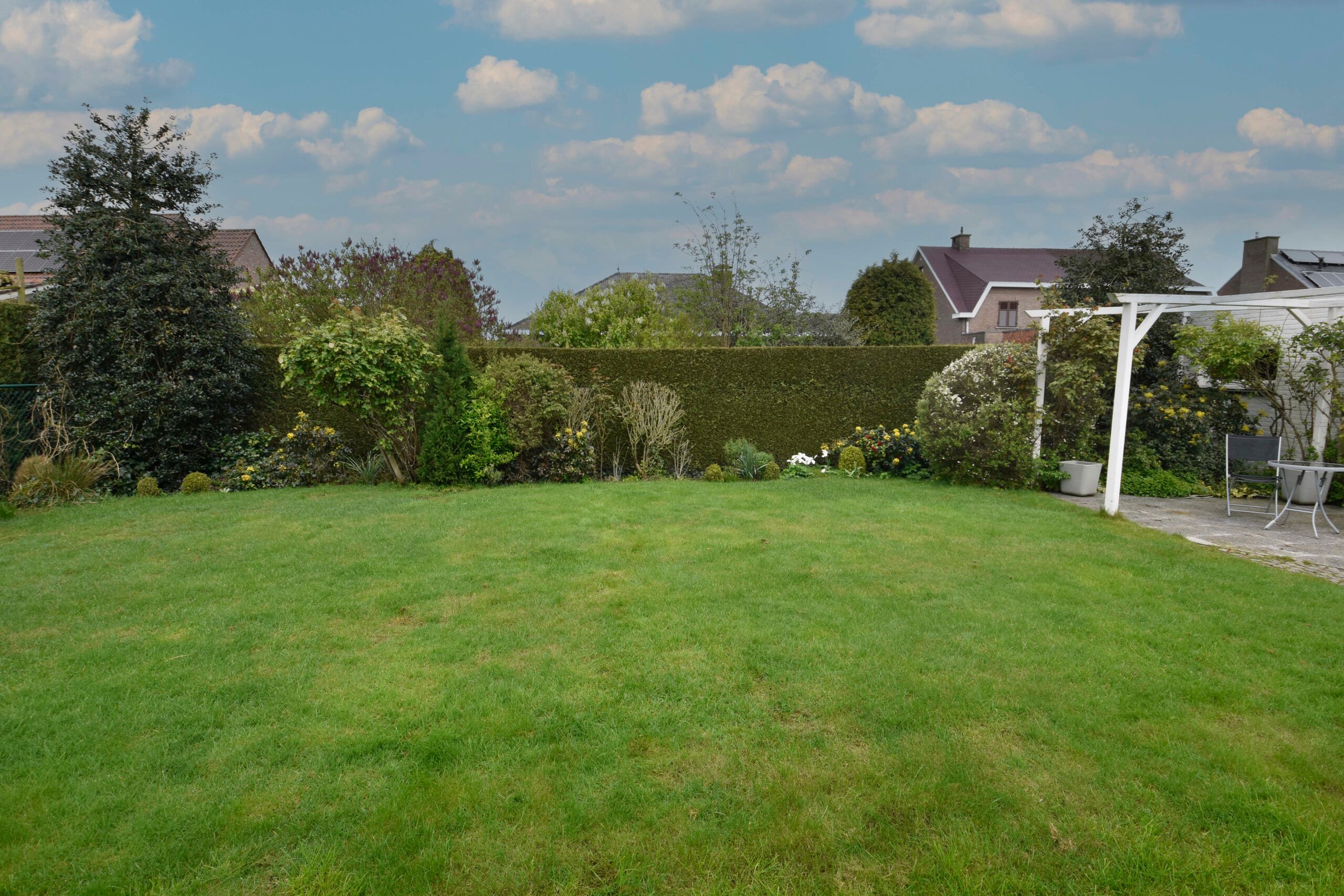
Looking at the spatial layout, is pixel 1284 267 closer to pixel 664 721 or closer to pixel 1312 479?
pixel 1312 479

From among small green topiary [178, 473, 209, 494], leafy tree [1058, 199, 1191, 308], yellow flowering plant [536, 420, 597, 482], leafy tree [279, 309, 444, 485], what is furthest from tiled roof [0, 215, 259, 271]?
leafy tree [1058, 199, 1191, 308]

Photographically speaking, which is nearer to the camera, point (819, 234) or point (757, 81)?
point (757, 81)

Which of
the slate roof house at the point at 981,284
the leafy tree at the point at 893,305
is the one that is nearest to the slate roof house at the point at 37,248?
the leafy tree at the point at 893,305

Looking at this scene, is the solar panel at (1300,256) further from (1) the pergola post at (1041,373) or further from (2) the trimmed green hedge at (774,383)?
(1) the pergola post at (1041,373)

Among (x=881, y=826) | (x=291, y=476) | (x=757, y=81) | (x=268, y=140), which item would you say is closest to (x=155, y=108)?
(x=268, y=140)

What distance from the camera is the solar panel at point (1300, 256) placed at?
20312 millimetres

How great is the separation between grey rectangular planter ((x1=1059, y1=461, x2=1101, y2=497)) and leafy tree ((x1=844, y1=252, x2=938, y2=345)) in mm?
10447

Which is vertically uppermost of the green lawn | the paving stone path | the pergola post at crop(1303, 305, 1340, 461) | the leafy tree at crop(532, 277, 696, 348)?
the leafy tree at crop(532, 277, 696, 348)

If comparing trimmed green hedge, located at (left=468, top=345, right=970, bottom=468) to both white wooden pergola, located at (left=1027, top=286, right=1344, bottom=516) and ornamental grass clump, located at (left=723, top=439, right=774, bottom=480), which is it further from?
white wooden pergola, located at (left=1027, top=286, right=1344, bottom=516)

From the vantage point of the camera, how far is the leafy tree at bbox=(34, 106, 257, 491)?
9.26 meters

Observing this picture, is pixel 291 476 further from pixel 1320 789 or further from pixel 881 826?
pixel 1320 789

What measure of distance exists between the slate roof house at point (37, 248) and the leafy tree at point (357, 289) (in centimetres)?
58

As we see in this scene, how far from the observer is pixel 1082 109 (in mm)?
10344

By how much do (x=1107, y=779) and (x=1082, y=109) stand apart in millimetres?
10829
